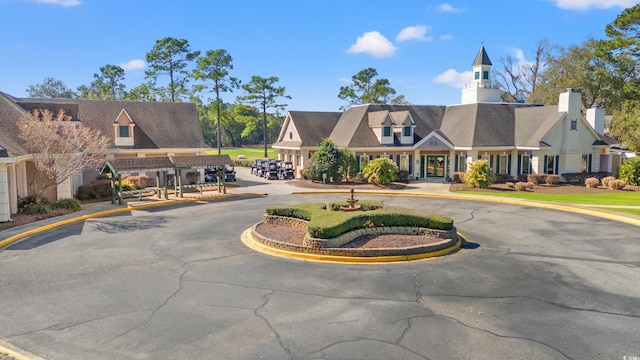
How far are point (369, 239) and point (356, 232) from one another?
1.83ft

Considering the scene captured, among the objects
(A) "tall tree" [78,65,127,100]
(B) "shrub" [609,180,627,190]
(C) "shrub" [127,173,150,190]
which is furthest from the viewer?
(A) "tall tree" [78,65,127,100]

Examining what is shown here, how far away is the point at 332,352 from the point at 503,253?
31.5 ft

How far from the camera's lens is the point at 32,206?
73.6 feet

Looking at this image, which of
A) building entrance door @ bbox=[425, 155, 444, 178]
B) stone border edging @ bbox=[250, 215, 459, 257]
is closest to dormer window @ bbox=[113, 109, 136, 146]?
stone border edging @ bbox=[250, 215, 459, 257]

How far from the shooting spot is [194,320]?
32.1ft

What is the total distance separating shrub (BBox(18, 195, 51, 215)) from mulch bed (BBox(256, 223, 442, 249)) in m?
12.1

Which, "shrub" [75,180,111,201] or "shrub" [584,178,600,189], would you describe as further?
"shrub" [584,178,600,189]

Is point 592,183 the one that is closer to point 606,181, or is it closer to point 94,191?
point 606,181

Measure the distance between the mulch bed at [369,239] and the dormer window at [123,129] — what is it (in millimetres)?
22195

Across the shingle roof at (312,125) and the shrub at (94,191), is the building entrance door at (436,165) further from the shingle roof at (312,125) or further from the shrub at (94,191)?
the shrub at (94,191)

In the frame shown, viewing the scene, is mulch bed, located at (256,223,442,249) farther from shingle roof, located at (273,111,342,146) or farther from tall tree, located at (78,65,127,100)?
tall tree, located at (78,65,127,100)

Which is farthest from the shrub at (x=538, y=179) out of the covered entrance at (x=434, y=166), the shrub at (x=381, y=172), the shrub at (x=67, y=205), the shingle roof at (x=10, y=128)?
the shingle roof at (x=10, y=128)

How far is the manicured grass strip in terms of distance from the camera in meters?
27.9

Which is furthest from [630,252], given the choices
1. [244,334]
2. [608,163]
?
[608,163]
